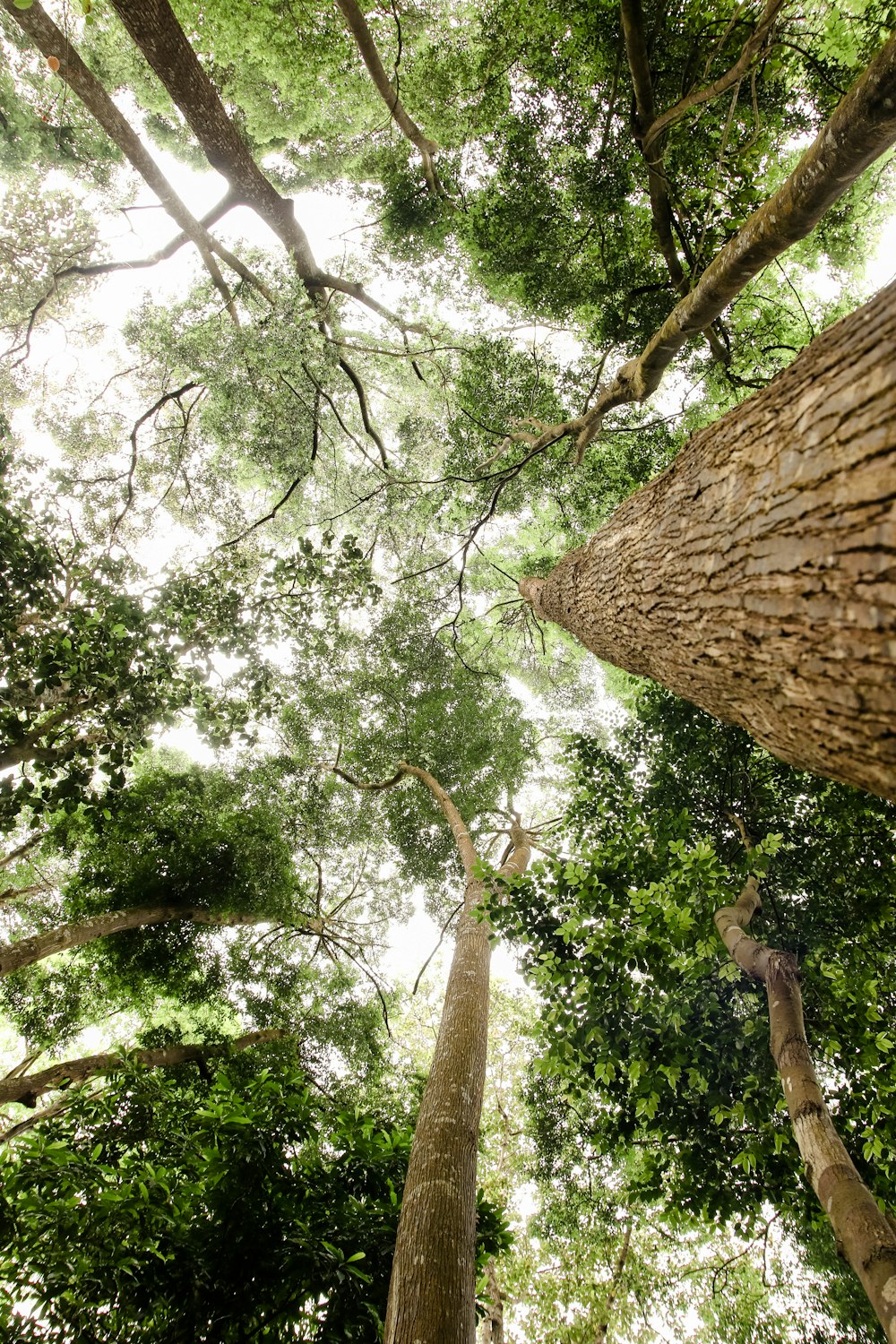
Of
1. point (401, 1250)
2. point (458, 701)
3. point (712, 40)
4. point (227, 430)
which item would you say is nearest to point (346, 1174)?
point (401, 1250)

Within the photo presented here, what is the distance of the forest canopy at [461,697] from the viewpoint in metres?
2.73

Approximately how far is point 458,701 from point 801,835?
22.9 ft

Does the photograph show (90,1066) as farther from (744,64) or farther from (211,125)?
(211,125)

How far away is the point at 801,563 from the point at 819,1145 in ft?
10.3

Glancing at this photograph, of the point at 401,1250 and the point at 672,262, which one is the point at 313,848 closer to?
the point at 401,1250

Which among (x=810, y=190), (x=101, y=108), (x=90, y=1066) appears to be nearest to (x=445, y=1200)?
(x=90, y=1066)

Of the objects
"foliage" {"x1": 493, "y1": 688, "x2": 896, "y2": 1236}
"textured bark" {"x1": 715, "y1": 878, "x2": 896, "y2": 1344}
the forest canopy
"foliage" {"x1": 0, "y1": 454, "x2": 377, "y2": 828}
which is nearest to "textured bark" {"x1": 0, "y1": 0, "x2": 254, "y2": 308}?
the forest canopy

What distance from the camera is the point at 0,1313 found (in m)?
2.91

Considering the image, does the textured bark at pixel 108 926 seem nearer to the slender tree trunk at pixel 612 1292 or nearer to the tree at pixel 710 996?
the tree at pixel 710 996

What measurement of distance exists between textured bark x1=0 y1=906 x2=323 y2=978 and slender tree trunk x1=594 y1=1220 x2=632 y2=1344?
6.54m

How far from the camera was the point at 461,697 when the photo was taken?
11203 millimetres

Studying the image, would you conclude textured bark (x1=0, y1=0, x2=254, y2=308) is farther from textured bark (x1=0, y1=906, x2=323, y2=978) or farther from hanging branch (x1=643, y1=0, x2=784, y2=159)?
textured bark (x1=0, y1=906, x2=323, y2=978)

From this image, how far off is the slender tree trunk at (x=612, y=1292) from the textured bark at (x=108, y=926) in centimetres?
654

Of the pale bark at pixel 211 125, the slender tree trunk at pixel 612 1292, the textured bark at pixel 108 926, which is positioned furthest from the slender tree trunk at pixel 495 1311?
the pale bark at pixel 211 125
